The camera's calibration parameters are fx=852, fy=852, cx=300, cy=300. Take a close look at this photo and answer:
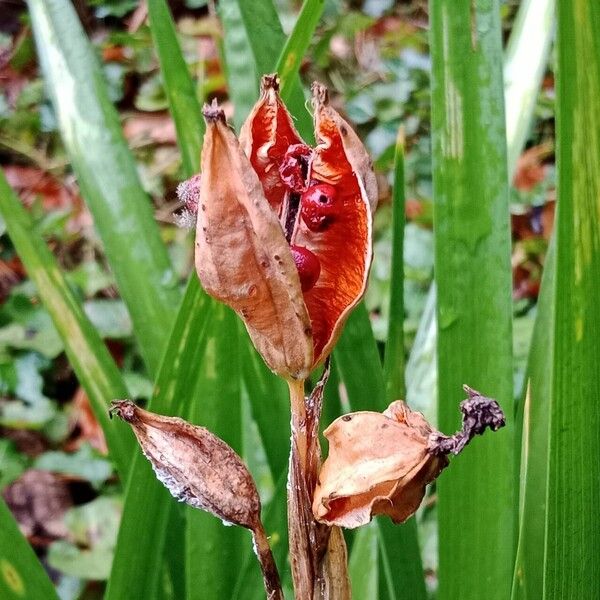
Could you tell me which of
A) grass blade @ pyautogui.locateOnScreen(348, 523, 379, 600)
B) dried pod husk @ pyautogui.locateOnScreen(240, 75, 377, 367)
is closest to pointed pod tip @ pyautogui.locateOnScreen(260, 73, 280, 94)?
dried pod husk @ pyautogui.locateOnScreen(240, 75, 377, 367)

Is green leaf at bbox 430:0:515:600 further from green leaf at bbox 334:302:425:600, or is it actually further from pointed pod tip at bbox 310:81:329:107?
pointed pod tip at bbox 310:81:329:107

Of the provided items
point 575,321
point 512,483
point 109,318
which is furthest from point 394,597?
point 109,318

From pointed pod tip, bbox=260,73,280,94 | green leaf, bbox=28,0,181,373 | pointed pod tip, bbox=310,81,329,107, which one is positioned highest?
green leaf, bbox=28,0,181,373

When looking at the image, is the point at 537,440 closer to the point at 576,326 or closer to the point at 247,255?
the point at 576,326

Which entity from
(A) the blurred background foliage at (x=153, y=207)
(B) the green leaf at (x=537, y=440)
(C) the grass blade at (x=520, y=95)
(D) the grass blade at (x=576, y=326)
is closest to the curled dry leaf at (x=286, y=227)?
(D) the grass blade at (x=576, y=326)

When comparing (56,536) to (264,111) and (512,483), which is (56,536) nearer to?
(512,483)

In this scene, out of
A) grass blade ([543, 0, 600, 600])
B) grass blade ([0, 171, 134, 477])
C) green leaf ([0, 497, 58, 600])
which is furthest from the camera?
grass blade ([0, 171, 134, 477])

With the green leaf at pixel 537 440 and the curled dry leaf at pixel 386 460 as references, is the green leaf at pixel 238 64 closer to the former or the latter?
the green leaf at pixel 537 440
